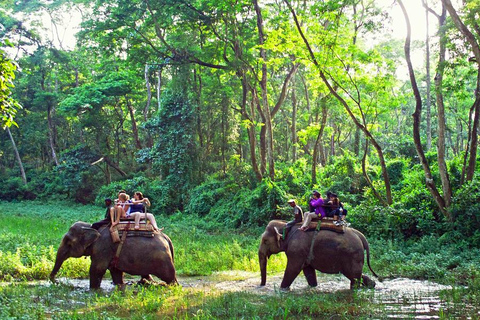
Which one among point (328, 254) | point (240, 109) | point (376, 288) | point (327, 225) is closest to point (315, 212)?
point (327, 225)

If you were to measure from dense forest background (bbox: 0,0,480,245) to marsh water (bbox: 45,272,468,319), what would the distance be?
165 inches

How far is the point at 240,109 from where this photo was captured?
30734 mm

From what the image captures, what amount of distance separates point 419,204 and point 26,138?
117 feet

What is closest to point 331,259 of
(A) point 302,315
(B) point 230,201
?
(A) point 302,315

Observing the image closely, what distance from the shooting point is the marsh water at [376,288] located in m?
7.61

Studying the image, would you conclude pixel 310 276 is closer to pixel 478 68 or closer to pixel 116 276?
pixel 116 276

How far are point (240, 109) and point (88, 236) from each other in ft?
70.4

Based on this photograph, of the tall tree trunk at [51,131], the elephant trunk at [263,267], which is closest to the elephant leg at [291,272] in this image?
the elephant trunk at [263,267]

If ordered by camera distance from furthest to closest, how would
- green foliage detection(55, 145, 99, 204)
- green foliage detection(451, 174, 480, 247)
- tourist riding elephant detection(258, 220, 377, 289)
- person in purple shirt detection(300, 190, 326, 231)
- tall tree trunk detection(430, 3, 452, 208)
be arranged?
green foliage detection(55, 145, 99, 204) < tall tree trunk detection(430, 3, 452, 208) < green foliage detection(451, 174, 480, 247) < person in purple shirt detection(300, 190, 326, 231) < tourist riding elephant detection(258, 220, 377, 289)

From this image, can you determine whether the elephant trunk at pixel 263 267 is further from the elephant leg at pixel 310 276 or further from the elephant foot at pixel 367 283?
the elephant foot at pixel 367 283

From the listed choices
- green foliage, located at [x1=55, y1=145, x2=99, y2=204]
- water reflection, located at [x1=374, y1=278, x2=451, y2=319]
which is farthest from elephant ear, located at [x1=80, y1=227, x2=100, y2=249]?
green foliage, located at [x1=55, y1=145, x2=99, y2=204]

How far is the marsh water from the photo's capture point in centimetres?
761

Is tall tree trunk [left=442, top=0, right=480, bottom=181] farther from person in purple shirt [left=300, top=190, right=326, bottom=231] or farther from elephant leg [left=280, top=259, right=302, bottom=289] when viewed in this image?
elephant leg [left=280, top=259, right=302, bottom=289]

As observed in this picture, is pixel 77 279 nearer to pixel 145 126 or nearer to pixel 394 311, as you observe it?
pixel 394 311
